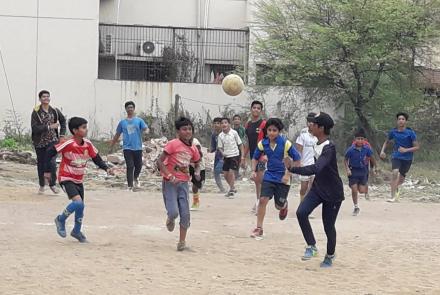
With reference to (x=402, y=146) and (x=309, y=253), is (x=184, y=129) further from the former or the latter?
(x=402, y=146)

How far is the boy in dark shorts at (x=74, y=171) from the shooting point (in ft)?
30.0

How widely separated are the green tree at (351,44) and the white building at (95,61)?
1.81 metres

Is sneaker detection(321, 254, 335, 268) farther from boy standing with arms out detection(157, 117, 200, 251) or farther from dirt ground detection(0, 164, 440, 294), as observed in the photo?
boy standing with arms out detection(157, 117, 200, 251)

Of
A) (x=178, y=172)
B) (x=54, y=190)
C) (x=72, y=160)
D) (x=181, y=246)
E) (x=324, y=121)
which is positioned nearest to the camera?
(x=324, y=121)

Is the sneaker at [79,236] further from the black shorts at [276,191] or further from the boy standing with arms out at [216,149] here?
the boy standing with arms out at [216,149]

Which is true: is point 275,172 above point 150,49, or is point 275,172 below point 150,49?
below

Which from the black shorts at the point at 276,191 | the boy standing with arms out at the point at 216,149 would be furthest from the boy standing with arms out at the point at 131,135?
the black shorts at the point at 276,191

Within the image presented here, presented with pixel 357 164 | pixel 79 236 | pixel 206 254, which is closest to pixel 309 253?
pixel 206 254

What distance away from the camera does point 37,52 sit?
25234 millimetres

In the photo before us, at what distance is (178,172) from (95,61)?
1700 centimetres

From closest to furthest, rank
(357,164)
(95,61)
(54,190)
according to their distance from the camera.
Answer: (357,164) < (54,190) < (95,61)

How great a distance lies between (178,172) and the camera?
9.10 metres

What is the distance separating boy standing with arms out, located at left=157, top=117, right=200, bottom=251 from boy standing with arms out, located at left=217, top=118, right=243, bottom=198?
5.29 metres

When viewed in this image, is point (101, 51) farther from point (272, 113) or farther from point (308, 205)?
point (308, 205)
